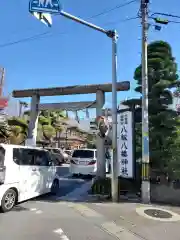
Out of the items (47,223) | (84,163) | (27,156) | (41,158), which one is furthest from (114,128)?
(84,163)

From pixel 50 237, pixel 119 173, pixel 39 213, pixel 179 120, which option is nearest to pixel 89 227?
pixel 50 237

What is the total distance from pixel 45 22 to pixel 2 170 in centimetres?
440

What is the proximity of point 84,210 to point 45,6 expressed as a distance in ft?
19.9

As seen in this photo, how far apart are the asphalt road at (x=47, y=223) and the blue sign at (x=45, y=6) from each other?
561cm

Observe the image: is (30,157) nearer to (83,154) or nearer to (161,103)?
(161,103)

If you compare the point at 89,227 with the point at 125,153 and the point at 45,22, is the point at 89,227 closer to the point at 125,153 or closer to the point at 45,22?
the point at 125,153

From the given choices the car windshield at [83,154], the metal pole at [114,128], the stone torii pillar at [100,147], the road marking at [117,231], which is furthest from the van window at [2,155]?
the car windshield at [83,154]

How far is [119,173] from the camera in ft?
35.0

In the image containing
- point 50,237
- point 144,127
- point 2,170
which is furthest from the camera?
point 144,127

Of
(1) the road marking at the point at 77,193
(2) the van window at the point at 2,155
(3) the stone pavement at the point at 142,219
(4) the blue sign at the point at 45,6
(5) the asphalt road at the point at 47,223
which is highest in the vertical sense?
(4) the blue sign at the point at 45,6

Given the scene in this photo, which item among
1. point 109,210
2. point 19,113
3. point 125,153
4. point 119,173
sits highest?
point 19,113

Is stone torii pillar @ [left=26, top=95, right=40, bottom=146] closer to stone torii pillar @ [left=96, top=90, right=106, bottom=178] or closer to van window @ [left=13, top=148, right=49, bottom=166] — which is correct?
stone torii pillar @ [left=96, top=90, right=106, bottom=178]

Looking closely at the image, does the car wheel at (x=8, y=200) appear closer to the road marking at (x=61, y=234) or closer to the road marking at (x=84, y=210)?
the road marking at (x=84, y=210)

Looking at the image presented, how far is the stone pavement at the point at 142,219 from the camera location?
6.29m
